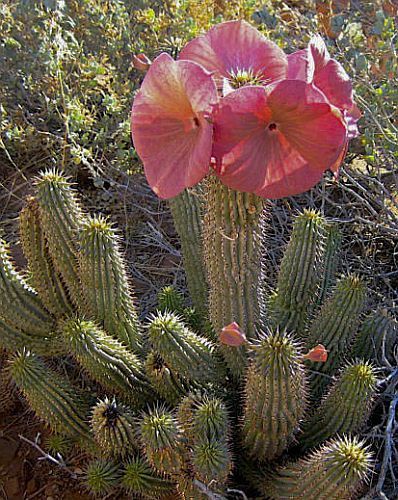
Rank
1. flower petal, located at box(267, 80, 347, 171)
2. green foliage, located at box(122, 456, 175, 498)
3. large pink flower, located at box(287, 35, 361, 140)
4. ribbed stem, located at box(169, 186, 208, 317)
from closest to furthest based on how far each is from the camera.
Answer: flower petal, located at box(267, 80, 347, 171) → large pink flower, located at box(287, 35, 361, 140) → green foliage, located at box(122, 456, 175, 498) → ribbed stem, located at box(169, 186, 208, 317)

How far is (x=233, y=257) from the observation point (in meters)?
1.99

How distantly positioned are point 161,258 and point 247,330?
1365 millimetres

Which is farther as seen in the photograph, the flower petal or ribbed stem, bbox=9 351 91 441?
ribbed stem, bbox=9 351 91 441

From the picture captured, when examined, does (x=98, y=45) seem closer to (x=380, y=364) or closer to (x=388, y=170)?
(x=388, y=170)

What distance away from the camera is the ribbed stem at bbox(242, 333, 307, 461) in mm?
1835

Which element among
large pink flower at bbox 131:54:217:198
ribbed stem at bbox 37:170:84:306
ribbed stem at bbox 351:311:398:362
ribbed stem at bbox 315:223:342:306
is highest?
large pink flower at bbox 131:54:217:198

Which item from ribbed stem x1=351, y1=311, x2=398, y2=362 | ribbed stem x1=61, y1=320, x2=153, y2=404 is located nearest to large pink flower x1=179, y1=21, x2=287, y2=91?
ribbed stem x1=61, y1=320, x2=153, y2=404

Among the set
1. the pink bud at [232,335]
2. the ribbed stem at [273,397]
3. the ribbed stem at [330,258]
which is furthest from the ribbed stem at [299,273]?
the pink bud at [232,335]

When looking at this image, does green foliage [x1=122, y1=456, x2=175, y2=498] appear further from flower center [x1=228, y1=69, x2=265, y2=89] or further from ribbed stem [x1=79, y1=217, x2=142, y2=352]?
flower center [x1=228, y1=69, x2=265, y2=89]

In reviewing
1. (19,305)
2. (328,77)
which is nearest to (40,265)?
(19,305)

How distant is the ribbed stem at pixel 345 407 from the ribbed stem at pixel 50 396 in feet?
2.53

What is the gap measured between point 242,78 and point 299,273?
2.86 ft

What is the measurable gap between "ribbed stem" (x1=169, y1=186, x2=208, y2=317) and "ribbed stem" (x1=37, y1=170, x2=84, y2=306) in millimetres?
401

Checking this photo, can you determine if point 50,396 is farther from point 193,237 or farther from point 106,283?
point 193,237
